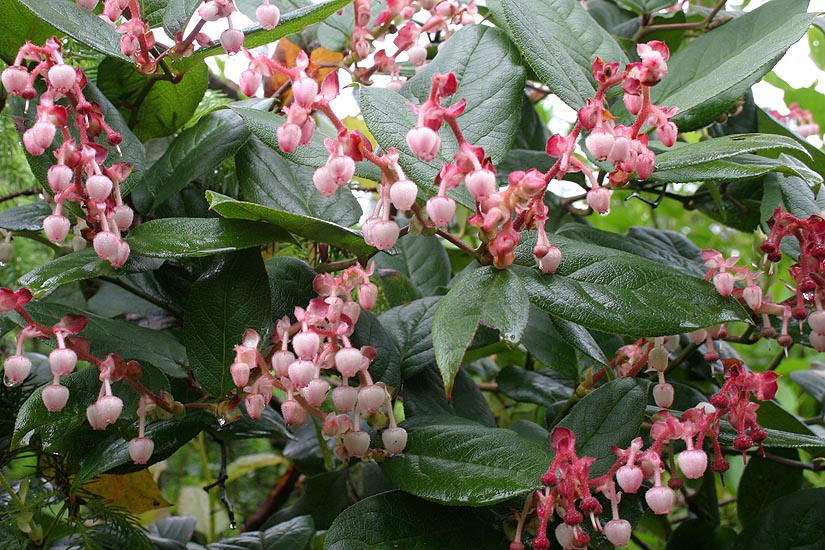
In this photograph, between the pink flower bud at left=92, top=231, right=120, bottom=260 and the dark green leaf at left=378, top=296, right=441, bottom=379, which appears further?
the dark green leaf at left=378, top=296, right=441, bottom=379

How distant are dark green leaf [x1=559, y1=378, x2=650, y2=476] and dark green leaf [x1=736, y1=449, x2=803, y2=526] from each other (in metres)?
0.34

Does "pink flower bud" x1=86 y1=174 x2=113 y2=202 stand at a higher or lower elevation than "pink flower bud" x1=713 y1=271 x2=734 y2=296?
Answer: higher

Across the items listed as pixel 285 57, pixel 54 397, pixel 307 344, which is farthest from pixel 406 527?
pixel 285 57

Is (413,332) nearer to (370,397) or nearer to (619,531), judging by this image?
(370,397)

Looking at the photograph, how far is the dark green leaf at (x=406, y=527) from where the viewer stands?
1.91ft

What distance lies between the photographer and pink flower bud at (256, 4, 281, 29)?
618 millimetres

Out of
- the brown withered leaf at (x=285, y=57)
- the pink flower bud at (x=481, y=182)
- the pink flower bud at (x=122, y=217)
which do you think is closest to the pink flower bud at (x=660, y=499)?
the pink flower bud at (x=481, y=182)

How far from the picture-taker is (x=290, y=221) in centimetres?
57

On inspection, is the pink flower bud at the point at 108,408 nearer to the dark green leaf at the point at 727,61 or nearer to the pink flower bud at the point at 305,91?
the pink flower bud at the point at 305,91

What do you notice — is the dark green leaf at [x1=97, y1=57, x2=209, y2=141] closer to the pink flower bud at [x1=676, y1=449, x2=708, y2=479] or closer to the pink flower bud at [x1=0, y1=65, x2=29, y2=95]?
the pink flower bud at [x1=0, y1=65, x2=29, y2=95]

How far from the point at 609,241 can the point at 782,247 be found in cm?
16

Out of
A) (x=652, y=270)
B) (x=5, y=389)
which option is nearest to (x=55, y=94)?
(x=5, y=389)

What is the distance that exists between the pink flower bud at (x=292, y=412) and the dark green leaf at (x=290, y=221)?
0.13 m

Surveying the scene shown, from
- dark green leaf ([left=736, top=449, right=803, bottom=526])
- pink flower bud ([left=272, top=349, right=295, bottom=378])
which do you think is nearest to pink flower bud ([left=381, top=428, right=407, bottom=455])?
pink flower bud ([left=272, top=349, right=295, bottom=378])
